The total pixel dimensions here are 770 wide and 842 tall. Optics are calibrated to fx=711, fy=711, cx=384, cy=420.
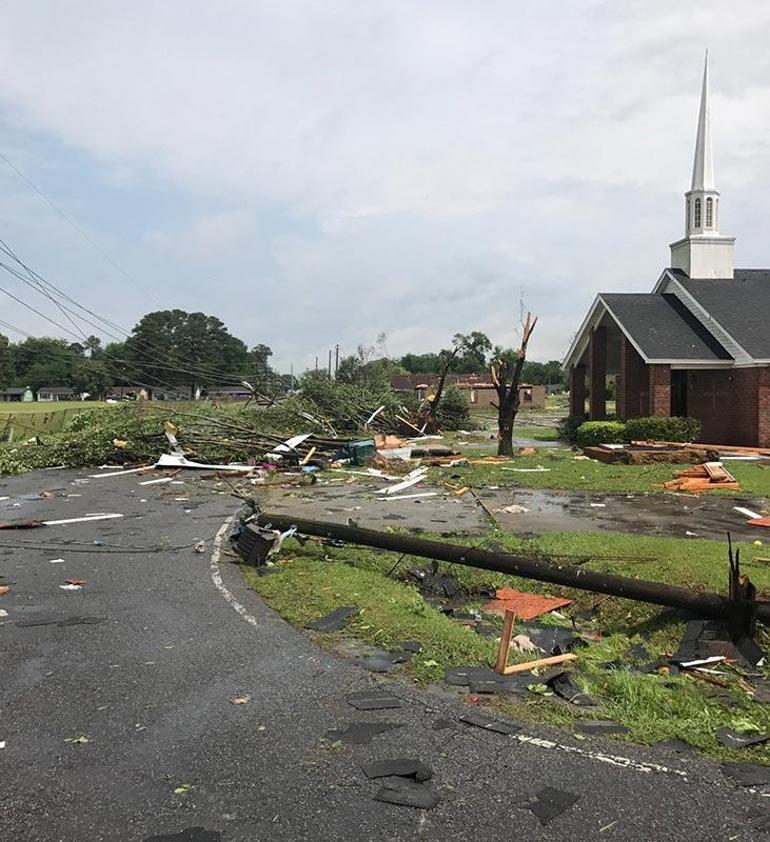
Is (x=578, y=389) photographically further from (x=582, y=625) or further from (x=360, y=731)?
(x=360, y=731)

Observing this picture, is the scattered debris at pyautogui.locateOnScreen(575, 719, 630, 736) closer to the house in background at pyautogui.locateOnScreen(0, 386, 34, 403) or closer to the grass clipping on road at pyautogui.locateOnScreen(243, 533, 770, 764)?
the grass clipping on road at pyautogui.locateOnScreen(243, 533, 770, 764)

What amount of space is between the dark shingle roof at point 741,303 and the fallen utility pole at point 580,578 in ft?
64.2

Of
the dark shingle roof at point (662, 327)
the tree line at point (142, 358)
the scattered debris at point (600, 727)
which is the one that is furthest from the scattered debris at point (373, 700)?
the tree line at point (142, 358)

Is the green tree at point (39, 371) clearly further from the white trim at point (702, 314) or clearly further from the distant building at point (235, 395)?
the white trim at point (702, 314)

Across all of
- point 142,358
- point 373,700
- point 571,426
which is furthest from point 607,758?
point 142,358

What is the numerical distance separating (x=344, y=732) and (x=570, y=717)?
143cm

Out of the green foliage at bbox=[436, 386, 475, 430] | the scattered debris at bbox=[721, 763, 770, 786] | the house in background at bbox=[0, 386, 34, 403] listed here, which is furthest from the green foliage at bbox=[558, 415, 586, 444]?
the house in background at bbox=[0, 386, 34, 403]

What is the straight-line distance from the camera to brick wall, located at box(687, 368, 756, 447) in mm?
23391

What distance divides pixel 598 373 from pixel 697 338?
4.56 m

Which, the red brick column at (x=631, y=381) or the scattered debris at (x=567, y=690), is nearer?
the scattered debris at (x=567, y=690)

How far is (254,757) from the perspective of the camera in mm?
3857

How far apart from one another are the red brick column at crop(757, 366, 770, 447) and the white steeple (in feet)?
23.3

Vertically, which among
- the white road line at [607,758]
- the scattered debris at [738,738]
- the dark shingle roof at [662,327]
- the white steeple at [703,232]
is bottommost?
the scattered debris at [738,738]

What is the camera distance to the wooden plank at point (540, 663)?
16.9ft
